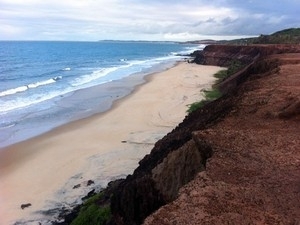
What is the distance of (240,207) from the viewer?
568 centimetres

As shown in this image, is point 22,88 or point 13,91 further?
point 22,88

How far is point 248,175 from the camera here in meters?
6.65

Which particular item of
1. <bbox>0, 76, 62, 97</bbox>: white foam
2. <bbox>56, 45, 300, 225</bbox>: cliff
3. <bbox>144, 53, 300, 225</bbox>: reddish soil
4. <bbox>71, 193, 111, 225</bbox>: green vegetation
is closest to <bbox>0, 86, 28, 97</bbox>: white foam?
<bbox>0, 76, 62, 97</bbox>: white foam

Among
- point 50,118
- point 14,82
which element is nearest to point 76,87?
point 14,82

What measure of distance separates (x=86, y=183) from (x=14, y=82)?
35.8 meters

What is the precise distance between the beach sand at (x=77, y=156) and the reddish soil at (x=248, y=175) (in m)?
6.84

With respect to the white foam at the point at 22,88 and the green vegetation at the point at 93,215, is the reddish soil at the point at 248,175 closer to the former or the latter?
the green vegetation at the point at 93,215

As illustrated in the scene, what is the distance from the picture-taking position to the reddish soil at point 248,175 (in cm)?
551

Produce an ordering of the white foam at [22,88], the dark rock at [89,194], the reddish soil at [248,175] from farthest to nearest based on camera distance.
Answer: the white foam at [22,88], the dark rock at [89,194], the reddish soil at [248,175]

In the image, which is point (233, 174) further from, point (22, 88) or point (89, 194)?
point (22, 88)

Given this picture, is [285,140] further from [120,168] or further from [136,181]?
[120,168]

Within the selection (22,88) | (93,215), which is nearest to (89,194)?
(93,215)

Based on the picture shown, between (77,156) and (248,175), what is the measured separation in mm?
12507

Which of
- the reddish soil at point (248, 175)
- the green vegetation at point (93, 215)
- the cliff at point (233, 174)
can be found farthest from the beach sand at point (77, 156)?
the reddish soil at point (248, 175)
